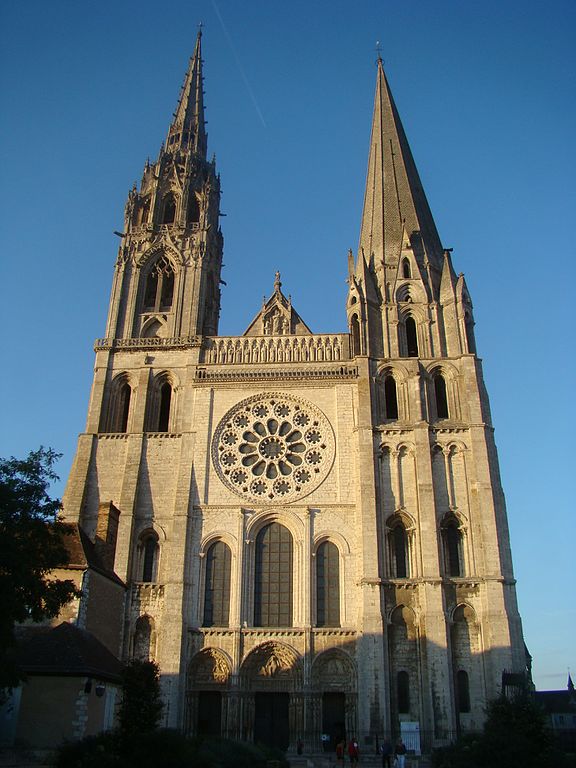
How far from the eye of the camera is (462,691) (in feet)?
83.1

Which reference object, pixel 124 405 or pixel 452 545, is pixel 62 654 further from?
pixel 452 545

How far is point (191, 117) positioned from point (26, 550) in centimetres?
3355

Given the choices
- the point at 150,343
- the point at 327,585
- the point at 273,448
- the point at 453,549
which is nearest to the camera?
the point at 327,585

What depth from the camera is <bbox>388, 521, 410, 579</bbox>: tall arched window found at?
27.5 metres

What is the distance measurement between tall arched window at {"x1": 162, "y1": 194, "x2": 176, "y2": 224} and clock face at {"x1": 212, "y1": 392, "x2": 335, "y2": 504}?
40.3 ft

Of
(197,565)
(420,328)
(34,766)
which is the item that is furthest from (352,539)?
(34,766)

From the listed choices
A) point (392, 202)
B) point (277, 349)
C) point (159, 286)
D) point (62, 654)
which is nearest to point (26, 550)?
point (62, 654)

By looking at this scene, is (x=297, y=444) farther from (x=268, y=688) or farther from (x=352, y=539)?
(x=268, y=688)

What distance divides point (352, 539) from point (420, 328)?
10.7 m

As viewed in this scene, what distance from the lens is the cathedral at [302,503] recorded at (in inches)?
1008

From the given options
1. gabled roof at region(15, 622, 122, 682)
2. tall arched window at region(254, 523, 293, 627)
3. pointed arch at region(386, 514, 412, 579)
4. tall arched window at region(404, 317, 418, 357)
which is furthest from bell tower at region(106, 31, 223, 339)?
gabled roof at region(15, 622, 122, 682)

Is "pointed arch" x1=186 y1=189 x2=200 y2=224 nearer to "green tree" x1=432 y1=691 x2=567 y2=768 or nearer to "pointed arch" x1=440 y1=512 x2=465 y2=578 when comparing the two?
"pointed arch" x1=440 y1=512 x2=465 y2=578

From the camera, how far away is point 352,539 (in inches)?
1102

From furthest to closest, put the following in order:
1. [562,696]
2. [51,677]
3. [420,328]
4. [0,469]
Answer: [562,696], [420,328], [51,677], [0,469]
